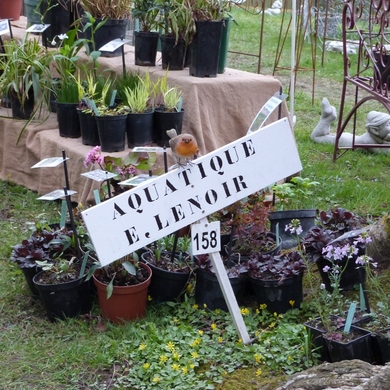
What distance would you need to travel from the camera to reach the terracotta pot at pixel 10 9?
6.48 metres

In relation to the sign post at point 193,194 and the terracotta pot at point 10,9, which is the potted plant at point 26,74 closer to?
the terracotta pot at point 10,9

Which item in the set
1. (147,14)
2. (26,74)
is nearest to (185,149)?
(147,14)

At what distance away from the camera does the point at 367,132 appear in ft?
19.7

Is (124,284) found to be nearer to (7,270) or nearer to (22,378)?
(22,378)

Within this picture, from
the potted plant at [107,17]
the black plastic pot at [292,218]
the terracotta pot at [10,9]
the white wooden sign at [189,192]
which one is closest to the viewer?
the white wooden sign at [189,192]

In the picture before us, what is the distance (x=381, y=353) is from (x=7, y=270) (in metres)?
2.07

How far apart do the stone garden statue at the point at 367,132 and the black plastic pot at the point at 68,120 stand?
2.45 metres

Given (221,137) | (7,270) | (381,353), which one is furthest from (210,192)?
(221,137)

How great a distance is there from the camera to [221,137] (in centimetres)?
469

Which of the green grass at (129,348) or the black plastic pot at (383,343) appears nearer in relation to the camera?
the black plastic pot at (383,343)

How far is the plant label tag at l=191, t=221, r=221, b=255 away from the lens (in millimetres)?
2600

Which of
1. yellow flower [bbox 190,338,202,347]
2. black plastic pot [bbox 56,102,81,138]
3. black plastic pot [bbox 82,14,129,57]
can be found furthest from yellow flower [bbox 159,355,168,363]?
black plastic pot [bbox 82,14,129,57]

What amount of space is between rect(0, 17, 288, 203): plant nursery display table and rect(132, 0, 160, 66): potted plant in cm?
9

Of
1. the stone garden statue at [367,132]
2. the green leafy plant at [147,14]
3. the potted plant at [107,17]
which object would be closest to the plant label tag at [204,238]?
the green leafy plant at [147,14]
